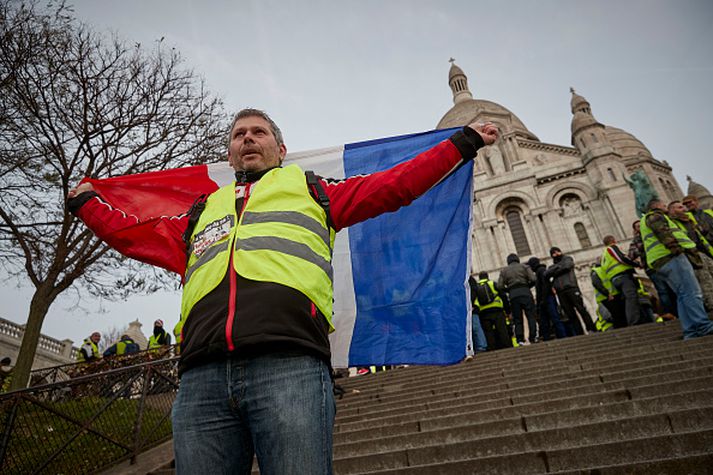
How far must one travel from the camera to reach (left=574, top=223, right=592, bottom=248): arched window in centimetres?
2626

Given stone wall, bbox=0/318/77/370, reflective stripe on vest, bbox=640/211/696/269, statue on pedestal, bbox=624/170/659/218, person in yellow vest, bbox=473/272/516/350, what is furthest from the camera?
statue on pedestal, bbox=624/170/659/218

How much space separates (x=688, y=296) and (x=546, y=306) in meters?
5.02

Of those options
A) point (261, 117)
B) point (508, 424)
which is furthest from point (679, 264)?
point (261, 117)

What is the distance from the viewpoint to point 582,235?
87.2 ft

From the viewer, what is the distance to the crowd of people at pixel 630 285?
561 centimetres

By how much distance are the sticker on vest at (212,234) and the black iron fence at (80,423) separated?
437 cm

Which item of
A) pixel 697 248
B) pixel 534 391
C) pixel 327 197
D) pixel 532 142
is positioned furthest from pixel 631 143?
pixel 327 197

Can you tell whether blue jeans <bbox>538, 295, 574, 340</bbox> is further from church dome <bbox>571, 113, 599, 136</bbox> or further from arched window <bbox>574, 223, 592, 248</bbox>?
church dome <bbox>571, 113, 599, 136</bbox>

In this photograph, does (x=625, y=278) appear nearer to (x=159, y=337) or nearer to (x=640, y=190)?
(x=159, y=337)

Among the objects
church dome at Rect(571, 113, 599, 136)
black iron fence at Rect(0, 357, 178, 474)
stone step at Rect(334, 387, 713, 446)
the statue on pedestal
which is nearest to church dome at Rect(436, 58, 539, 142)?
church dome at Rect(571, 113, 599, 136)

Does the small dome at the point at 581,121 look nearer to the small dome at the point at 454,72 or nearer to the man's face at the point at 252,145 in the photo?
the small dome at the point at 454,72

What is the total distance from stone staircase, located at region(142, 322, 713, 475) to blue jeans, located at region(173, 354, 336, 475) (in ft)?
6.53

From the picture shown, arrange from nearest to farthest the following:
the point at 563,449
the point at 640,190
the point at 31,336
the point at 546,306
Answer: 1. the point at 563,449
2. the point at 31,336
3. the point at 546,306
4. the point at 640,190

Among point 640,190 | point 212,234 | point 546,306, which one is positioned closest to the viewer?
point 212,234
